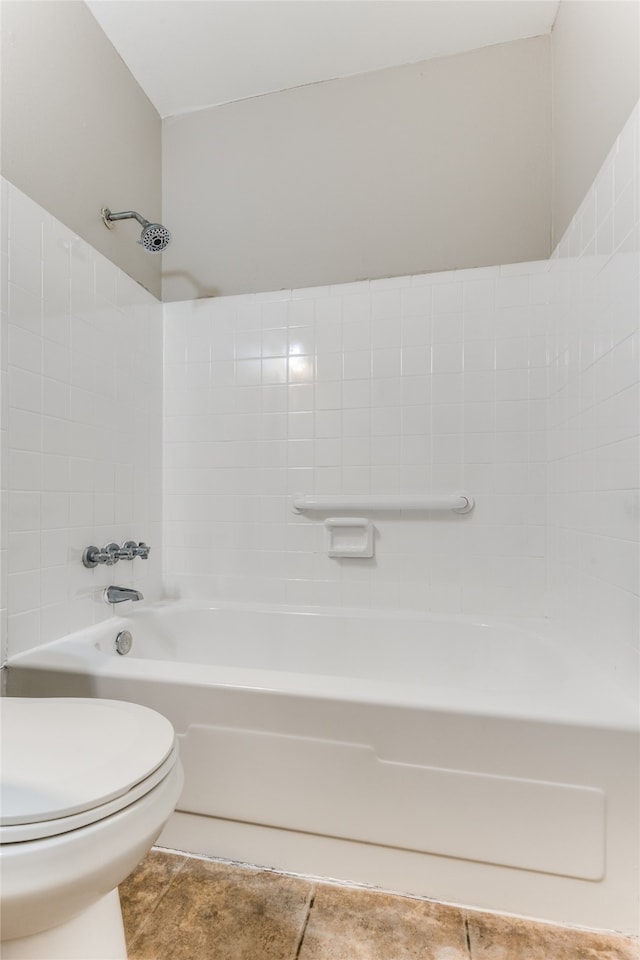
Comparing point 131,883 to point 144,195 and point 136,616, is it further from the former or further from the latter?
point 144,195

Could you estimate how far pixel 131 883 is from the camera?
1.13m

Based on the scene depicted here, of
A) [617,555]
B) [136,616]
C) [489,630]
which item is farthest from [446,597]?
[136,616]

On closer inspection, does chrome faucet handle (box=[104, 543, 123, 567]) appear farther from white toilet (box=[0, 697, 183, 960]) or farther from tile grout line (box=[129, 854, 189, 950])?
tile grout line (box=[129, 854, 189, 950])

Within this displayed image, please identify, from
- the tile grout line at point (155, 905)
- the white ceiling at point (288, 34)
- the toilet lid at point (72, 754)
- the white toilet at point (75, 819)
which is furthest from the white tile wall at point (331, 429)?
the white ceiling at point (288, 34)

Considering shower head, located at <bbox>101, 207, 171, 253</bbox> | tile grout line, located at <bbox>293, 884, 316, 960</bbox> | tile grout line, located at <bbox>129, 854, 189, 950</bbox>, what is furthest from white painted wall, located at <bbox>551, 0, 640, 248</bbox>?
tile grout line, located at <bbox>129, 854, 189, 950</bbox>

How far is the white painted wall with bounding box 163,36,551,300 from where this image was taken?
69.9 inches

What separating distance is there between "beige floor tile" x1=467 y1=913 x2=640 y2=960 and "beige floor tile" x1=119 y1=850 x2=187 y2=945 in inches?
26.8

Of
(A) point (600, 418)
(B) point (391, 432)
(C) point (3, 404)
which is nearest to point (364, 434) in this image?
(B) point (391, 432)

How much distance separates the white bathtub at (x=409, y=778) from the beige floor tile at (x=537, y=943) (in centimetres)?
2

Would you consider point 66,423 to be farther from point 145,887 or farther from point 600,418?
point 600,418

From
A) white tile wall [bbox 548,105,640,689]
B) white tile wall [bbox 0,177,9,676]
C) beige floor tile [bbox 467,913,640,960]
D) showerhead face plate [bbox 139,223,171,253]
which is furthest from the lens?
showerhead face plate [bbox 139,223,171,253]

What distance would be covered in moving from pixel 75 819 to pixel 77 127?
1947 millimetres

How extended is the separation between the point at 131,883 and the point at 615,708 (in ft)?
3.77

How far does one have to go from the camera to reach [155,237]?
5.61 feet
